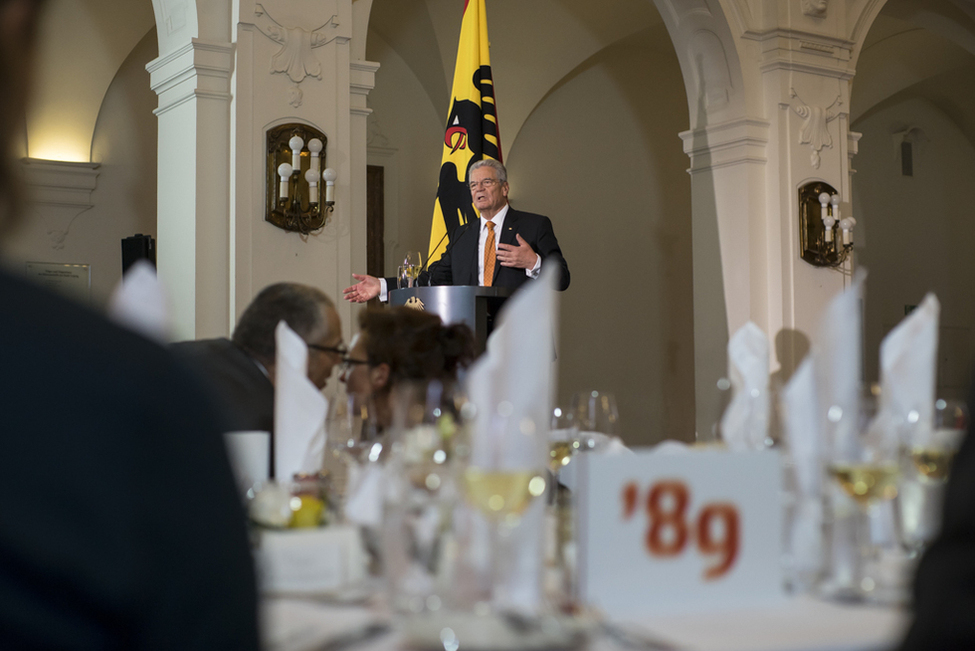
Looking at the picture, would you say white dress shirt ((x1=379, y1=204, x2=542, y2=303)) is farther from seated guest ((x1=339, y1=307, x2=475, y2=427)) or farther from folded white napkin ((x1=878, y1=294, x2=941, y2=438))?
folded white napkin ((x1=878, y1=294, x2=941, y2=438))

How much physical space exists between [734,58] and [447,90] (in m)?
3.19

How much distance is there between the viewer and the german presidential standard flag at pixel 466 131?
6.86 meters

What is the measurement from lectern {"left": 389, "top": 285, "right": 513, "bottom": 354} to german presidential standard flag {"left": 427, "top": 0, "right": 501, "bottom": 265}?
174cm

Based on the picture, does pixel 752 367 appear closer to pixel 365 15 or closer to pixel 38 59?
pixel 38 59

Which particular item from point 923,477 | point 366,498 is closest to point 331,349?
point 366,498

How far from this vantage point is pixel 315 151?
6.23m

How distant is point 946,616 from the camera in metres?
0.91

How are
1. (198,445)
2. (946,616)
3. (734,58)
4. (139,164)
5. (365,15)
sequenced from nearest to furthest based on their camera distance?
(198,445) → (946,616) → (365,15) → (734,58) → (139,164)

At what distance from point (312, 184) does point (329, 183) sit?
14 cm

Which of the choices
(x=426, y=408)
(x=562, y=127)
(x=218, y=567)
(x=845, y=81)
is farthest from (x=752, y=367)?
(x=562, y=127)

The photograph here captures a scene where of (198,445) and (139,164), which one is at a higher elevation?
(139,164)

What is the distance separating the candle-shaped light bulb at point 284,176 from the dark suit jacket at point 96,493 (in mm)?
5536

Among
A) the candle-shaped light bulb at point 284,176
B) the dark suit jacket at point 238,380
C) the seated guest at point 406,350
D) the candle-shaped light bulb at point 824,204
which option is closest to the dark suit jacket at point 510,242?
the candle-shaped light bulb at point 284,176

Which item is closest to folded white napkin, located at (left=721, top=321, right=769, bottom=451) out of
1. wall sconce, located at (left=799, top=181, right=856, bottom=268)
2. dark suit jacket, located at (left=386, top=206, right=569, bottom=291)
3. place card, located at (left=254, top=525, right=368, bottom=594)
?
place card, located at (left=254, top=525, right=368, bottom=594)
